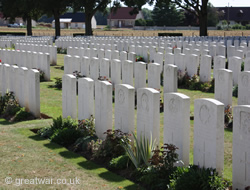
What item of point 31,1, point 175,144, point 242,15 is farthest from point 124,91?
point 242,15

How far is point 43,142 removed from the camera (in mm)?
7867

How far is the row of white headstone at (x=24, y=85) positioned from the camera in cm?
967

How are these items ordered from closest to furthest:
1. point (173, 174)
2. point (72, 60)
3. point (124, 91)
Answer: point (173, 174)
point (124, 91)
point (72, 60)

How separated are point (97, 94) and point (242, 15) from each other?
96058 mm

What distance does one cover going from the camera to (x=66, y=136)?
7.80m

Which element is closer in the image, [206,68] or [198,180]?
[198,180]

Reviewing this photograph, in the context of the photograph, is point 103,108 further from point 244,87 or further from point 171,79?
point 171,79

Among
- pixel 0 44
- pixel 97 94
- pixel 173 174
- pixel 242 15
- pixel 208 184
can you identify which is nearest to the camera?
pixel 208 184

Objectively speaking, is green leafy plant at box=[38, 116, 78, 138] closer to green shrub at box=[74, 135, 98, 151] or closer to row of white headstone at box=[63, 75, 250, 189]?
green shrub at box=[74, 135, 98, 151]

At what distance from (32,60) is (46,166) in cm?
994

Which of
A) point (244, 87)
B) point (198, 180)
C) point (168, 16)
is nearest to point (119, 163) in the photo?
point (198, 180)

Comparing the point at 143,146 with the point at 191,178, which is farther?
the point at 143,146

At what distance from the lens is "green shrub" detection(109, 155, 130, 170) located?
6.44 m

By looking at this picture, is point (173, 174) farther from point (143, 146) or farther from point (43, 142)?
point (43, 142)
